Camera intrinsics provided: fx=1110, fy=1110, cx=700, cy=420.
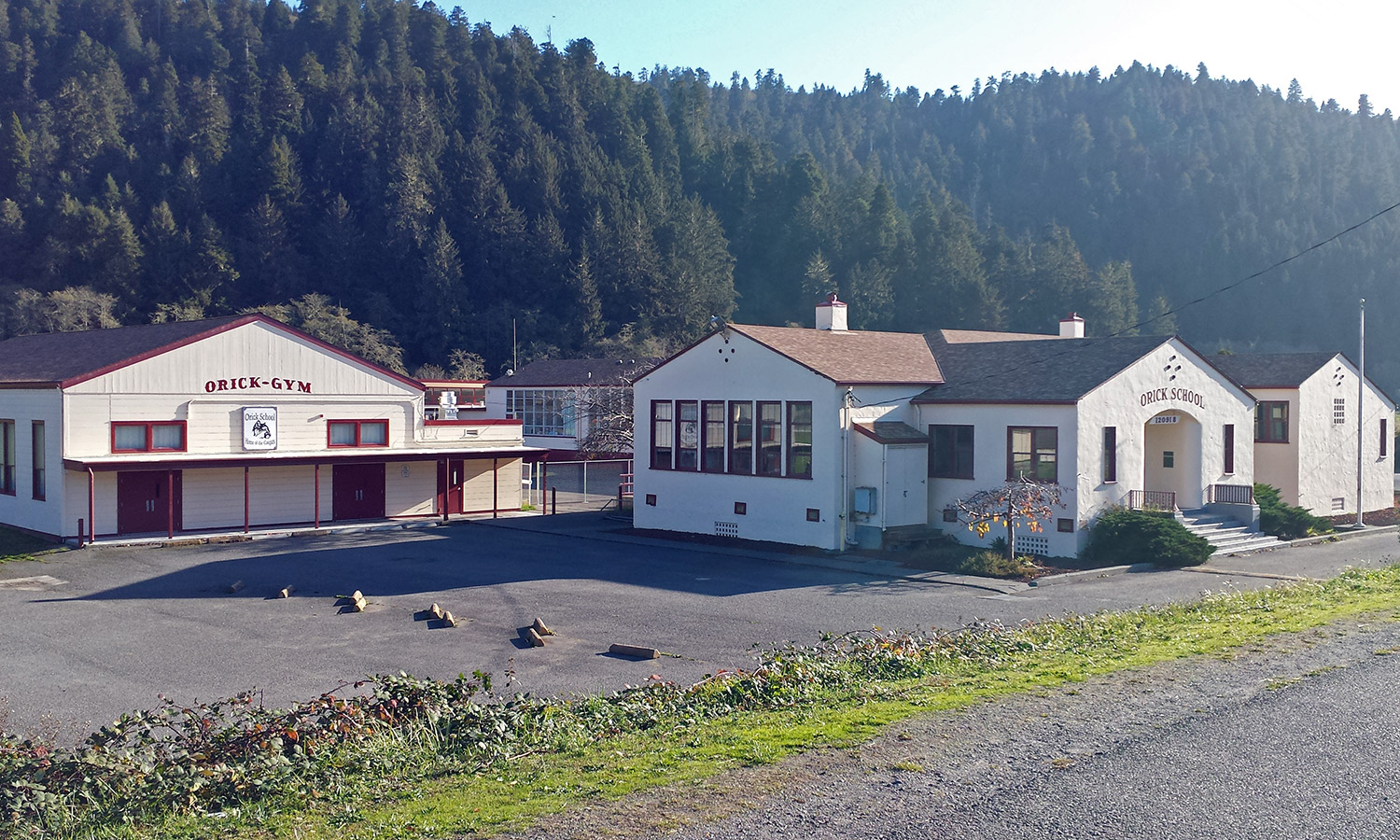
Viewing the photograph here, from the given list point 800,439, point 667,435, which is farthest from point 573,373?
point 800,439

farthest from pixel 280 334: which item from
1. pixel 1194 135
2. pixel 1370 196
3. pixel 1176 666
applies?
pixel 1194 135

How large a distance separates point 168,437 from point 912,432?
20.2 m

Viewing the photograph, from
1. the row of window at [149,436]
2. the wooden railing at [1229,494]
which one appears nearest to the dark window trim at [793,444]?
the wooden railing at [1229,494]

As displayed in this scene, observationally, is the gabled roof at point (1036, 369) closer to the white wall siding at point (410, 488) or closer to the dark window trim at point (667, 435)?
the dark window trim at point (667, 435)

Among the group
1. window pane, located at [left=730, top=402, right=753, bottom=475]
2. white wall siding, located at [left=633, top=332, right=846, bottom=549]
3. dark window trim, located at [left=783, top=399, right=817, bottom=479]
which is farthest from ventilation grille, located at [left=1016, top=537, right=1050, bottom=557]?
window pane, located at [left=730, top=402, right=753, bottom=475]

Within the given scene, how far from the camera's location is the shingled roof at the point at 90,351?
99.7ft

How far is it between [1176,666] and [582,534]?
20626 millimetres

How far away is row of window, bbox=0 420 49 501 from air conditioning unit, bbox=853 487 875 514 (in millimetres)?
21488

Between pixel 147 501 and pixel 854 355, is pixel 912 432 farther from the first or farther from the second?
pixel 147 501

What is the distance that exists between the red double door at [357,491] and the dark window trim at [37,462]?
758 centimetres

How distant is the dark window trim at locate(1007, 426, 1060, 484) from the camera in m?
25.8

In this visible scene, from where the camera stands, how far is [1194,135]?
168 metres

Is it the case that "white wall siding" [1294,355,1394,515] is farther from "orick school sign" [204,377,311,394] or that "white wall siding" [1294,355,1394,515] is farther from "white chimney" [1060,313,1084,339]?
"orick school sign" [204,377,311,394]

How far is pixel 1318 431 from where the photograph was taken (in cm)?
3419
